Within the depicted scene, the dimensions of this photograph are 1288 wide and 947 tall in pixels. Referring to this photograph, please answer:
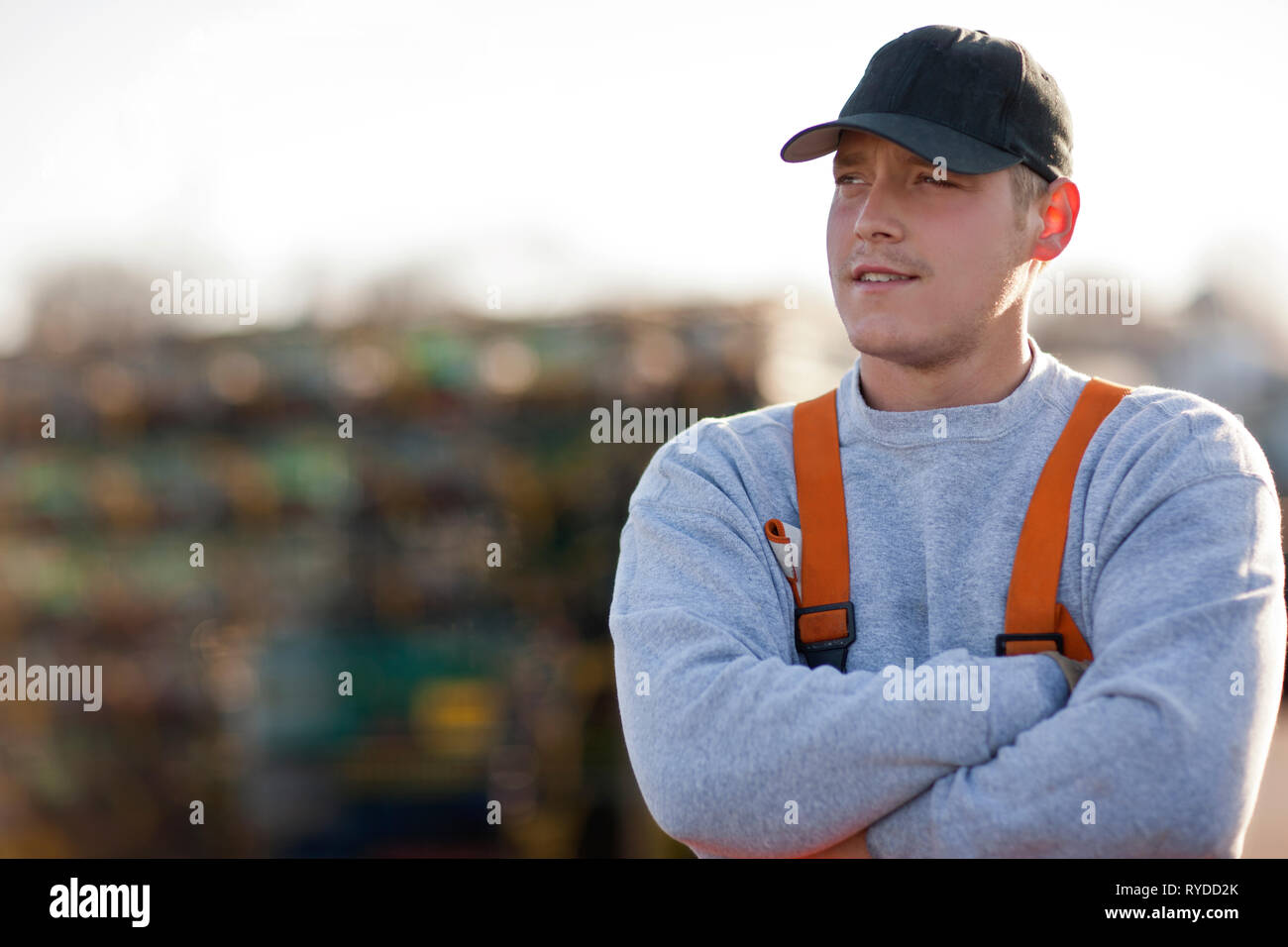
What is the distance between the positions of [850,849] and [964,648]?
1.02 ft

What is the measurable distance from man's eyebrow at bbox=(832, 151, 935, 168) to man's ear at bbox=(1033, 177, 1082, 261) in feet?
0.80

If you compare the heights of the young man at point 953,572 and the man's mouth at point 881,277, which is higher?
the man's mouth at point 881,277

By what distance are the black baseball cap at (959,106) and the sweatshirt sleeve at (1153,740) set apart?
2.06 feet

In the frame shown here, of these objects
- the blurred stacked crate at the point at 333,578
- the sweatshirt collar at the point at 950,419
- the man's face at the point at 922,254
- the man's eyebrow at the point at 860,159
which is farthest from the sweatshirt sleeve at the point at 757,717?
the blurred stacked crate at the point at 333,578

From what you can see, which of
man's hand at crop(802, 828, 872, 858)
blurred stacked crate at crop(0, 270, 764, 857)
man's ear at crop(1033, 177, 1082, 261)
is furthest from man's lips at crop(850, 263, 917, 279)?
blurred stacked crate at crop(0, 270, 764, 857)

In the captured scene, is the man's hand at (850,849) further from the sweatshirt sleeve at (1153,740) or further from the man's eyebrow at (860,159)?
the man's eyebrow at (860,159)

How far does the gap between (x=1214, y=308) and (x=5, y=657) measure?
24.8 feet

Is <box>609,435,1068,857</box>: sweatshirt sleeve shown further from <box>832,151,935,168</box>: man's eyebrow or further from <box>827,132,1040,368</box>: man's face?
<box>832,151,935,168</box>: man's eyebrow

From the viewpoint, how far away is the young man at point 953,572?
1363 millimetres

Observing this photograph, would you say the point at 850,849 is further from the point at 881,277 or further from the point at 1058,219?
the point at 1058,219

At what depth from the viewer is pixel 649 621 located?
1576 mm

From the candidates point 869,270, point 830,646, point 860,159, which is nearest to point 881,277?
point 869,270

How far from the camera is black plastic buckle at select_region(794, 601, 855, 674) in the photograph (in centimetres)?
157
